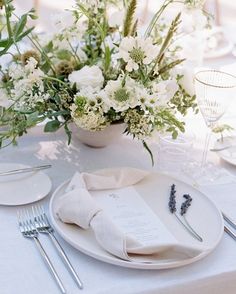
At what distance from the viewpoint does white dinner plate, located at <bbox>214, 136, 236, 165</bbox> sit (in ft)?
3.75

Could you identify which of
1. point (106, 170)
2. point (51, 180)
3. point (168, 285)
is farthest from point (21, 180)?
point (168, 285)

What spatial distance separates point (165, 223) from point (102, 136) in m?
0.30

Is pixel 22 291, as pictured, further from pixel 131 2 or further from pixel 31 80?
pixel 131 2

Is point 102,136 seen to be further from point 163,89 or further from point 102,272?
point 102,272

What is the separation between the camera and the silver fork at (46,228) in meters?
0.78

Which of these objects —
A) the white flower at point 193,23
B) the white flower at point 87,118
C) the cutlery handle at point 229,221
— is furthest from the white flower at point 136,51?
the white flower at point 193,23

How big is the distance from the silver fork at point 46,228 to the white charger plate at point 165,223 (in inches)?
0.8

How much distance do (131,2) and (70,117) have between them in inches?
10.1

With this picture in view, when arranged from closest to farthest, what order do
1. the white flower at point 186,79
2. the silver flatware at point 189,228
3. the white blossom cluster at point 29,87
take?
the silver flatware at point 189,228 → the white blossom cluster at point 29,87 → the white flower at point 186,79

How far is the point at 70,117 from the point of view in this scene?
100cm

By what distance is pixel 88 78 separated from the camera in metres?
0.98

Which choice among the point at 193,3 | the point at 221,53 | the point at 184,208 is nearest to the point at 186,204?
the point at 184,208

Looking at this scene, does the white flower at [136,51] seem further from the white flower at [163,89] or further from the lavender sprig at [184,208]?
the lavender sprig at [184,208]

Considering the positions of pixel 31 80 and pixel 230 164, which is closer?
pixel 31 80
